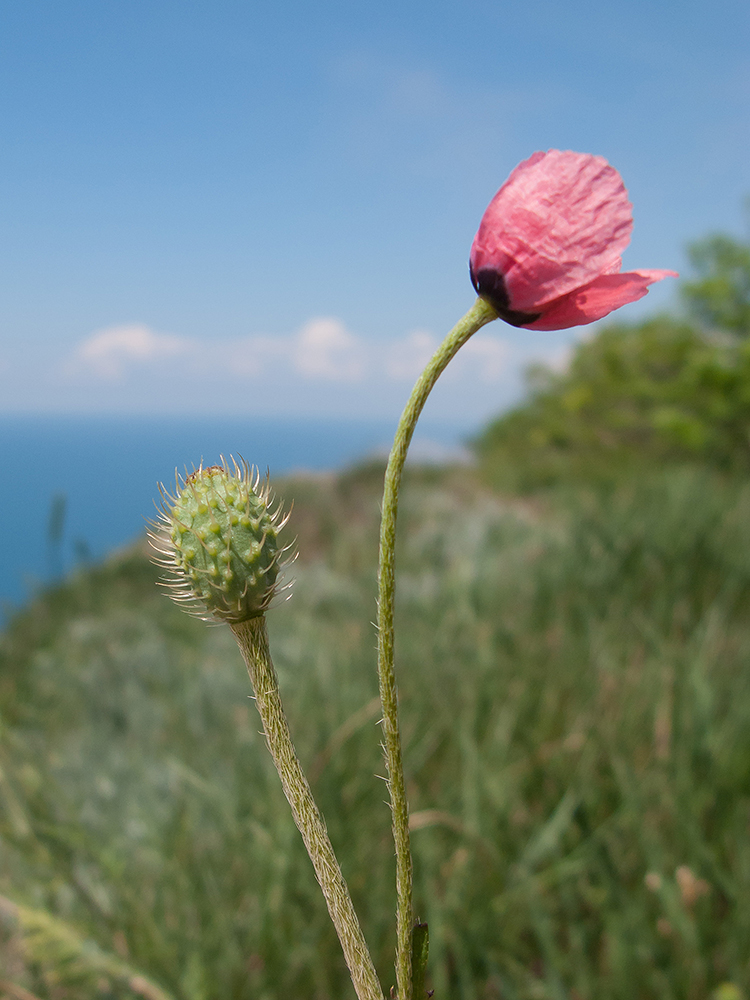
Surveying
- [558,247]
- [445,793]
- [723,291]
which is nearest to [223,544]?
[558,247]

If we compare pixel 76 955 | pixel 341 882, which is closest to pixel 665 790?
pixel 76 955

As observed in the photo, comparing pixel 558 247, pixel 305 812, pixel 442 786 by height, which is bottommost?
pixel 442 786

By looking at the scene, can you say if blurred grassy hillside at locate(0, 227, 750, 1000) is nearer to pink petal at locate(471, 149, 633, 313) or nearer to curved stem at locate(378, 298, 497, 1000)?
curved stem at locate(378, 298, 497, 1000)

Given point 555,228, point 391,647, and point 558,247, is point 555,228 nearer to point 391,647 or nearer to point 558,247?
point 558,247

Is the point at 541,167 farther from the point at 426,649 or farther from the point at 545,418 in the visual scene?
the point at 545,418

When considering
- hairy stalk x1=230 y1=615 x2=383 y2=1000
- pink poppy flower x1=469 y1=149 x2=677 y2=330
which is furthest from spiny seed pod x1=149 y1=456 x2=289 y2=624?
pink poppy flower x1=469 y1=149 x2=677 y2=330

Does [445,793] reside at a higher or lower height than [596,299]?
lower
